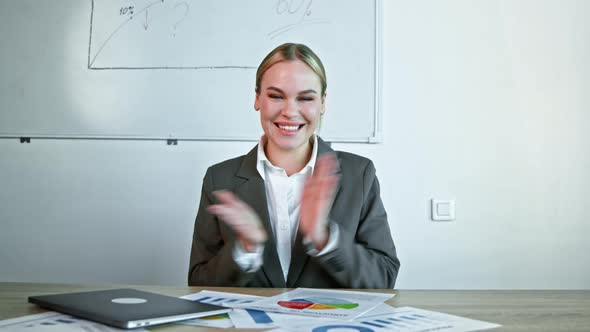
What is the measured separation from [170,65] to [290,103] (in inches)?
30.1

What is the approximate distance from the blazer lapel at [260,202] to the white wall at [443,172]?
54 centimetres

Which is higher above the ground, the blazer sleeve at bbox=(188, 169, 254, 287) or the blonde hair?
the blonde hair

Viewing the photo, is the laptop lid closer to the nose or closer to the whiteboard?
the nose

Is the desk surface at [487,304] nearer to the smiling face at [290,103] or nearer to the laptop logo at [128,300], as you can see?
the laptop logo at [128,300]

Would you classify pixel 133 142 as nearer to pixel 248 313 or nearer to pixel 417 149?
pixel 417 149

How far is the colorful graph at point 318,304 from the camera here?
3.03ft

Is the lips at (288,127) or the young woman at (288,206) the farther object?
the lips at (288,127)

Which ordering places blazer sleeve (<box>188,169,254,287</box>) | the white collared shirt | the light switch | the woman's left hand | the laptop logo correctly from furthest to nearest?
the light switch
the white collared shirt
blazer sleeve (<box>188,169,254,287</box>)
the woman's left hand
the laptop logo

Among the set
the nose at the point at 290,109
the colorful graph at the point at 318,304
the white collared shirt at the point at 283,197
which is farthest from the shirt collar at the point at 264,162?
the colorful graph at the point at 318,304

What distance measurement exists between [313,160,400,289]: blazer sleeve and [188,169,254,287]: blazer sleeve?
21 centimetres

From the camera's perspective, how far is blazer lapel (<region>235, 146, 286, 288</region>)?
140cm

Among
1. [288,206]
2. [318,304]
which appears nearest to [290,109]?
[288,206]

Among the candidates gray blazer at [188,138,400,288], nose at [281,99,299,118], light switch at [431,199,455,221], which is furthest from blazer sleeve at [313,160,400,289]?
light switch at [431,199,455,221]

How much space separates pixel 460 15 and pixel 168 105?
1142 millimetres
